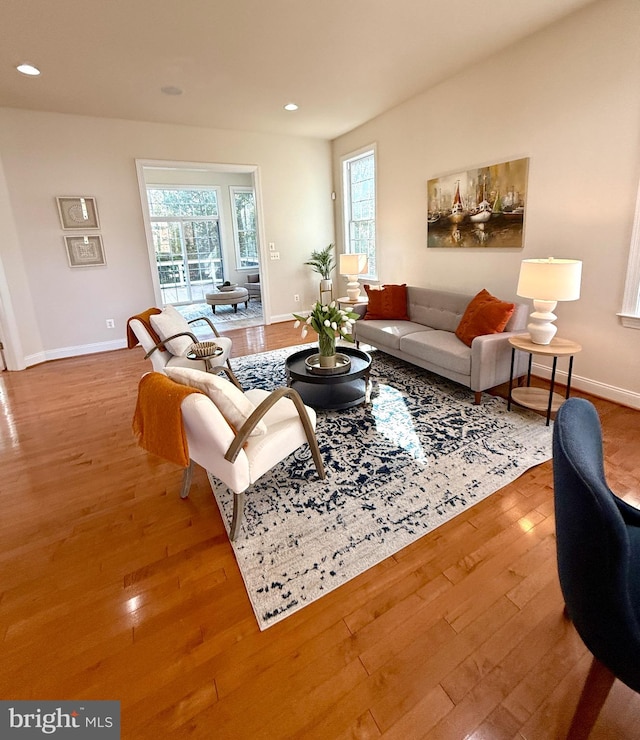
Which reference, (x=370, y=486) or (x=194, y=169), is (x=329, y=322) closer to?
(x=370, y=486)

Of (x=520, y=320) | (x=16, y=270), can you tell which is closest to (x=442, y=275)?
(x=520, y=320)

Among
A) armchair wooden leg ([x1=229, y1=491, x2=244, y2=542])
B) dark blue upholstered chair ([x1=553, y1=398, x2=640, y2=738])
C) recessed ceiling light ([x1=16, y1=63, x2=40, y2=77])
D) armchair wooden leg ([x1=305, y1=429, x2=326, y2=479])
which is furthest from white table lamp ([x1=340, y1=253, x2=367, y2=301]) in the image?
dark blue upholstered chair ([x1=553, y1=398, x2=640, y2=738])

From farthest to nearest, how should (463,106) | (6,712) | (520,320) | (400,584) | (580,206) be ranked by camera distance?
(463,106), (520,320), (580,206), (400,584), (6,712)

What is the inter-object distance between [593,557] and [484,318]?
2.75m

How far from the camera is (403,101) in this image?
4781 mm

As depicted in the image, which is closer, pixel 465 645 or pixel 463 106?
pixel 465 645

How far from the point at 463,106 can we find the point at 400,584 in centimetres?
457

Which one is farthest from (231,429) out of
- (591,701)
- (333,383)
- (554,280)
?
(554,280)

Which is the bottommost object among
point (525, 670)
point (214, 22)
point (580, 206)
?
point (525, 670)

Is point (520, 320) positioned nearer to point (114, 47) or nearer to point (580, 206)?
point (580, 206)

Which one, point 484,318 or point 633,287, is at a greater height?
point 633,287

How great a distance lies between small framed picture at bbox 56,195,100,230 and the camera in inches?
193

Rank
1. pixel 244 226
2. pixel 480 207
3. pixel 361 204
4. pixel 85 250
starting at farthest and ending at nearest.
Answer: pixel 244 226 → pixel 361 204 → pixel 85 250 → pixel 480 207

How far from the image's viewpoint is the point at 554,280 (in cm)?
265
